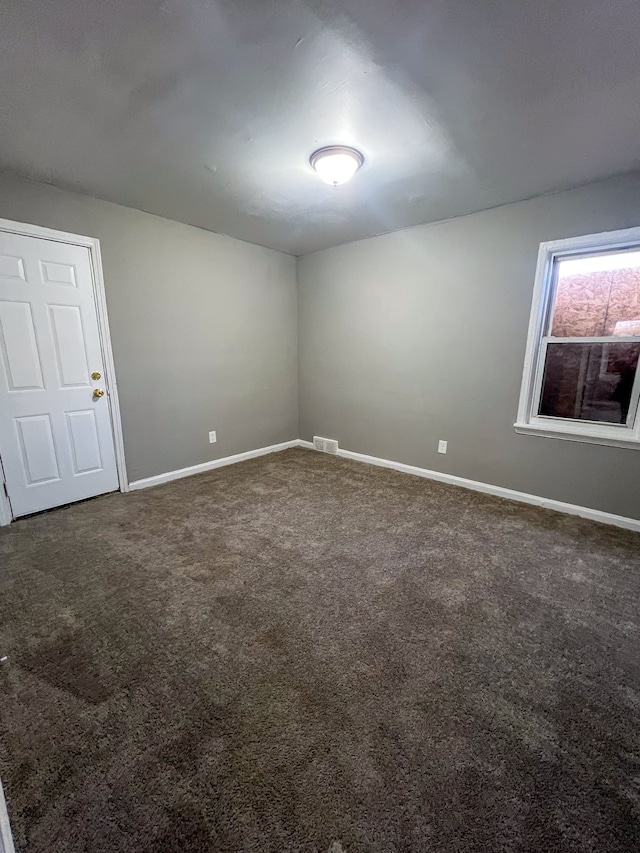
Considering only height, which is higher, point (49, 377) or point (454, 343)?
point (454, 343)

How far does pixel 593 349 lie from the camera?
2650mm

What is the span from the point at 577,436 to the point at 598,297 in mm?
1053

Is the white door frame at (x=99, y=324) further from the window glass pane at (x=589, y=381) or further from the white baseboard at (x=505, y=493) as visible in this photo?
the window glass pane at (x=589, y=381)

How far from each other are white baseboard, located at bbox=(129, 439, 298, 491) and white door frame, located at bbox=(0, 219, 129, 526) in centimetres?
16

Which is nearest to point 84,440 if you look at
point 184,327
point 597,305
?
point 184,327

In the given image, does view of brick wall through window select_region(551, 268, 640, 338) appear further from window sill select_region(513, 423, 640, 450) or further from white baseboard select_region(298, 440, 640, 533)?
white baseboard select_region(298, 440, 640, 533)

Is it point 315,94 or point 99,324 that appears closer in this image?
point 315,94

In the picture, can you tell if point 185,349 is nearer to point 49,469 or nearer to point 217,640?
point 49,469

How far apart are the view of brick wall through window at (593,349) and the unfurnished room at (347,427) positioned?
2 centimetres

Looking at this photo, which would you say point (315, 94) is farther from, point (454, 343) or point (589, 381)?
point (589, 381)

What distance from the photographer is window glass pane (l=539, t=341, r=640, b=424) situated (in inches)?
101

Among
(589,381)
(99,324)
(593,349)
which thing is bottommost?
(589,381)

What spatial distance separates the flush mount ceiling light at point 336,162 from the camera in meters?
2.03

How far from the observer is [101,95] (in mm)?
1607
